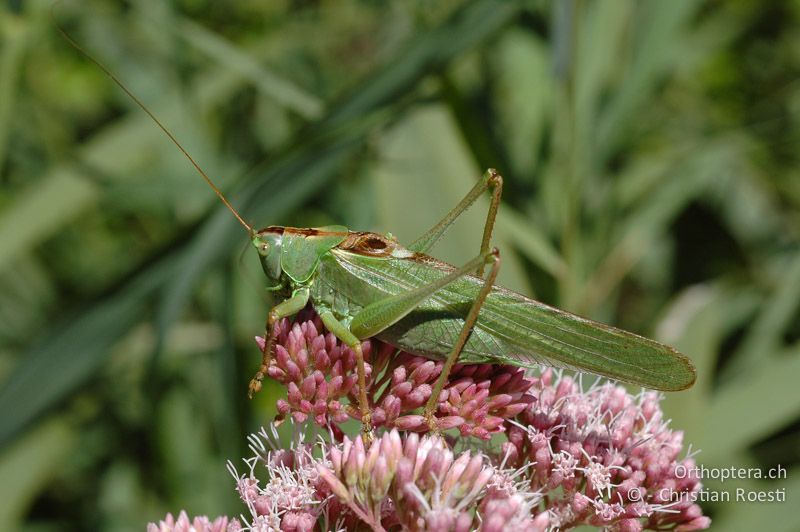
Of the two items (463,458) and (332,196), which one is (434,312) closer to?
(463,458)

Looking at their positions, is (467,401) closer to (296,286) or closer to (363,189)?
(296,286)

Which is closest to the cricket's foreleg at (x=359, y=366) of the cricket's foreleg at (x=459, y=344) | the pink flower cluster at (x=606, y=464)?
the cricket's foreleg at (x=459, y=344)

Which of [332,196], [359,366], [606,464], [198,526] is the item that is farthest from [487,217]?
[332,196]

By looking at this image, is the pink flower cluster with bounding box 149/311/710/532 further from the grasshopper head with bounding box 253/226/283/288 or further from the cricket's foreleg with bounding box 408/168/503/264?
the cricket's foreleg with bounding box 408/168/503/264

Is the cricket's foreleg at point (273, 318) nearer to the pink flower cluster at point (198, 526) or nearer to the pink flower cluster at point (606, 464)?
the pink flower cluster at point (198, 526)

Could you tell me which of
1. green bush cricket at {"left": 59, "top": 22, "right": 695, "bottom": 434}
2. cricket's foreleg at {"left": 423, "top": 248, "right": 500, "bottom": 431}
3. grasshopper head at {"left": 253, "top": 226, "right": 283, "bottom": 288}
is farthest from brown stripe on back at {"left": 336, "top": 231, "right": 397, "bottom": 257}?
cricket's foreleg at {"left": 423, "top": 248, "right": 500, "bottom": 431}

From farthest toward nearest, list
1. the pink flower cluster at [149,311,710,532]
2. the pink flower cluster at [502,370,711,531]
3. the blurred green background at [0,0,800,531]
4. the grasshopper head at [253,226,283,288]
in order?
1. the blurred green background at [0,0,800,531]
2. the grasshopper head at [253,226,283,288]
3. the pink flower cluster at [502,370,711,531]
4. the pink flower cluster at [149,311,710,532]
